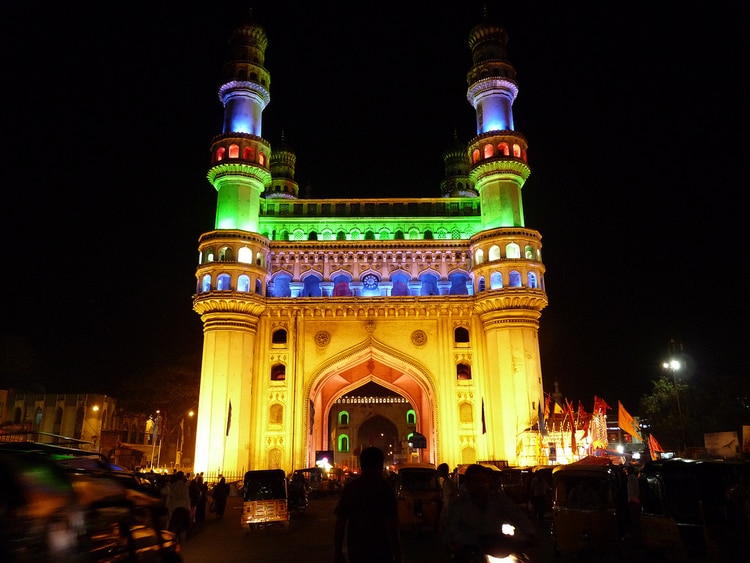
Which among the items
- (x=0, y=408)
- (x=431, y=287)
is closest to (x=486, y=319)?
(x=431, y=287)

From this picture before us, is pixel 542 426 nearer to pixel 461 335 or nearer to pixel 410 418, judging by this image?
pixel 461 335

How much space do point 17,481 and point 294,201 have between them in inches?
1395

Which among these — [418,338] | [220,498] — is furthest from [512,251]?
[220,498]

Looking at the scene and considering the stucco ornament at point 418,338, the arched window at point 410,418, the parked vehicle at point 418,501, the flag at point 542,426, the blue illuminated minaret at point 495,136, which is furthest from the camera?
the arched window at point 410,418

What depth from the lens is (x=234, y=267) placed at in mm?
34094

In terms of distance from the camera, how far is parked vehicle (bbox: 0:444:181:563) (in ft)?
12.5

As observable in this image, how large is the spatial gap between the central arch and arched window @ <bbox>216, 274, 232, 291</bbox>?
6920 mm

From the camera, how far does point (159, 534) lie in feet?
19.8

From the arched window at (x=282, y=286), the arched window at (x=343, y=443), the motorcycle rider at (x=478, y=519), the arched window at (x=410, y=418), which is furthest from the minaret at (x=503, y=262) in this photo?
the arched window at (x=343, y=443)

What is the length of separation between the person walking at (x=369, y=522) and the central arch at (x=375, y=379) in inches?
1164

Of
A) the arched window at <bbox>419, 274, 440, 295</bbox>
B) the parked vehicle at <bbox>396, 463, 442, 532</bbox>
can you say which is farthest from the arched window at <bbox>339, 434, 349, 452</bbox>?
the parked vehicle at <bbox>396, 463, 442, 532</bbox>

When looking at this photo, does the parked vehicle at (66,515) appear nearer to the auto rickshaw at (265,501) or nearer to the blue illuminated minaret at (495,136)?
the auto rickshaw at (265,501)

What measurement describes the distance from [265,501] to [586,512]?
28.5ft

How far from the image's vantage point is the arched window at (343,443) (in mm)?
60500
